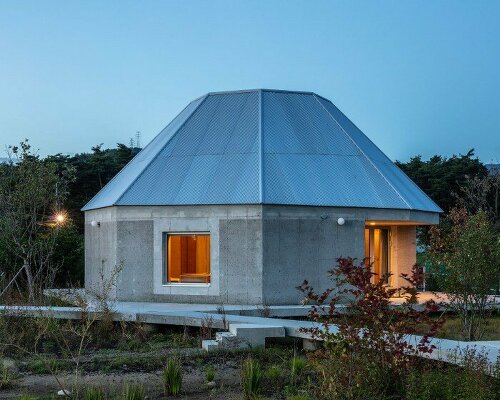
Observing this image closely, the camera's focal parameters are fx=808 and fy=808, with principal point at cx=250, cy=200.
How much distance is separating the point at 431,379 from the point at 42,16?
1553cm

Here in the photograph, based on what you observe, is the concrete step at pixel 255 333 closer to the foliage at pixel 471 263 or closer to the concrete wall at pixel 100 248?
the foliage at pixel 471 263

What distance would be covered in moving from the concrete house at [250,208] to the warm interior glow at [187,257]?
3cm

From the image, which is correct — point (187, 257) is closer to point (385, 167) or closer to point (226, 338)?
point (385, 167)

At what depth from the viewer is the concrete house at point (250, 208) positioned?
17.2 meters

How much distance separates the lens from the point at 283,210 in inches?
674

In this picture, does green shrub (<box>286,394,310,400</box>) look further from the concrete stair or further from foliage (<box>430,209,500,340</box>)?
foliage (<box>430,209,500,340</box>)

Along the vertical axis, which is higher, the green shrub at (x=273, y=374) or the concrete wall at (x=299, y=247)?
the concrete wall at (x=299, y=247)

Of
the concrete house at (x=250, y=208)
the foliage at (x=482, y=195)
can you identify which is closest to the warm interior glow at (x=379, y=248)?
the concrete house at (x=250, y=208)

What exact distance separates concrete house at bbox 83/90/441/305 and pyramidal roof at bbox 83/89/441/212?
0.11 feet

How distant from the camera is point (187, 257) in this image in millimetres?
18438

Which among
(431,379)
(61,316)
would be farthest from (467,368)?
(61,316)

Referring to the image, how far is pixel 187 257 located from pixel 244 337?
674cm

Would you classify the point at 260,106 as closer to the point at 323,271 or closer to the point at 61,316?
the point at 323,271

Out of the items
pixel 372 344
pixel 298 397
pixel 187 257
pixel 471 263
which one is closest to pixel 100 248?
pixel 187 257
